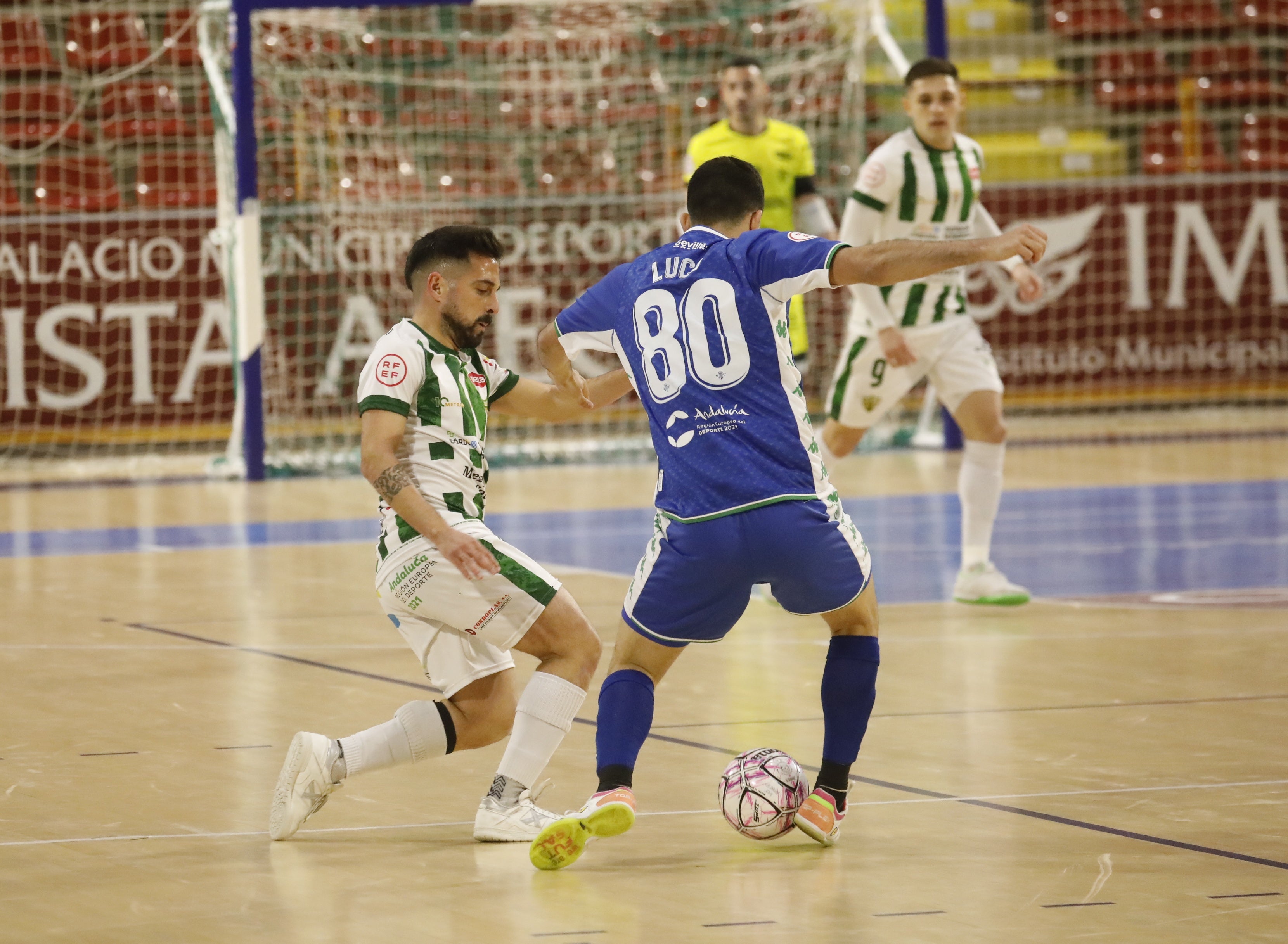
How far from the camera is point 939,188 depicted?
8.49m

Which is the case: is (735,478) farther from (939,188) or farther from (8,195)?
(8,195)

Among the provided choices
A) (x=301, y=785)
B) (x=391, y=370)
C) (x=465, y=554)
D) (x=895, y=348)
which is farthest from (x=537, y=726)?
(x=895, y=348)

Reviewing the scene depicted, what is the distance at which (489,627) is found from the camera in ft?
14.7

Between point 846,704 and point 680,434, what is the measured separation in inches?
28.5

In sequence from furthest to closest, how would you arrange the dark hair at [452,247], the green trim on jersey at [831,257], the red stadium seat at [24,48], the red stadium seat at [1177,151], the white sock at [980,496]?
the red stadium seat at [1177,151] < the red stadium seat at [24,48] < the white sock at [980,496] < the dark hair at [452,247] < the green trim on jersey at [831,257]

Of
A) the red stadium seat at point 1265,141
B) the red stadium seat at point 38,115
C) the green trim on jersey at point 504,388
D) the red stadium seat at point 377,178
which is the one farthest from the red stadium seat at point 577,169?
the green trim on jersey at point 504,388

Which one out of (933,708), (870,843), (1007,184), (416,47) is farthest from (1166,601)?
(416,47)

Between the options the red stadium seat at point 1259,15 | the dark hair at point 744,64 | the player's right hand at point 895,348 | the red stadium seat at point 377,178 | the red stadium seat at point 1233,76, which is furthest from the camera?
the red stadium seat at point 1259,15

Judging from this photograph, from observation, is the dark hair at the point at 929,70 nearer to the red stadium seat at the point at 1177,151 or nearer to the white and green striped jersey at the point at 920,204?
the white and green striped jersey at the point at 920,204

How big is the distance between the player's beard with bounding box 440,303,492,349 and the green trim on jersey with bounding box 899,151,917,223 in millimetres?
4156

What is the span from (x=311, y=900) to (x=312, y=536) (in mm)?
7411

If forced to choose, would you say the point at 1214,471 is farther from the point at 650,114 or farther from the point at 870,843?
the point at 870,843

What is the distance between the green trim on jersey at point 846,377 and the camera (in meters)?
8.45

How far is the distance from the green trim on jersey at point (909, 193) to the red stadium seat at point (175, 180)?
32.5 feet
